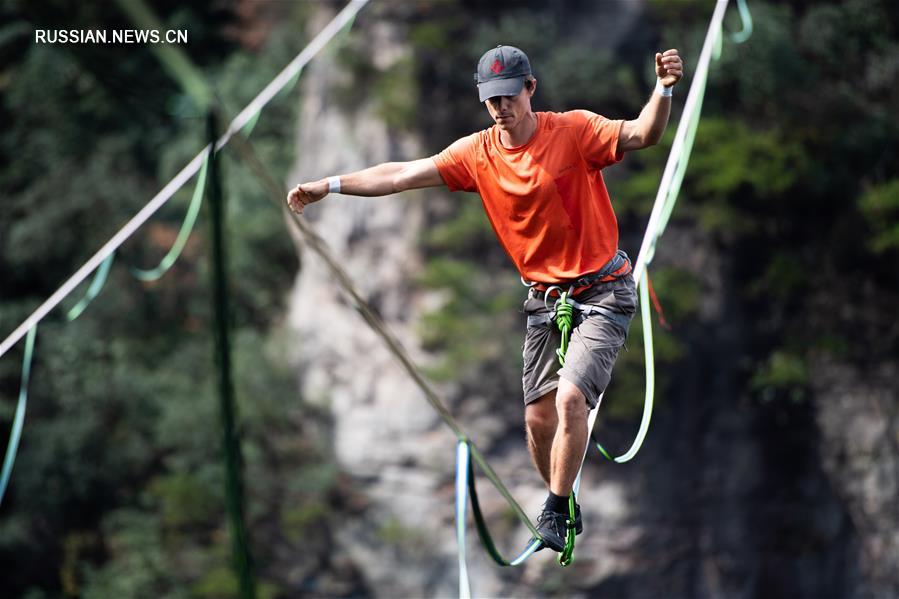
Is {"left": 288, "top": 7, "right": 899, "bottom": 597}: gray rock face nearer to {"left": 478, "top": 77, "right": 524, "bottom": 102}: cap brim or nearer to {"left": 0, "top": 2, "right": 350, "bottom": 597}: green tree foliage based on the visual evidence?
{"left": 0, "top": 2, "right": 350, "bottom": 597}: green tree foliage

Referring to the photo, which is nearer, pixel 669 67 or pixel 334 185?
pixel 669 67

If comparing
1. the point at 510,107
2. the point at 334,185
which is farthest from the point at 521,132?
the point at 334,185

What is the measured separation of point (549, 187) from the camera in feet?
12.9

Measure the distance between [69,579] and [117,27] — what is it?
717 centimetres

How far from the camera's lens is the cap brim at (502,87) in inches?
147

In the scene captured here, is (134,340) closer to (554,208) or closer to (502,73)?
(554,208)

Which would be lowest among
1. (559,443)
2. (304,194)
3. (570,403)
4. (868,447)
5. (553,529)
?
(868,447)

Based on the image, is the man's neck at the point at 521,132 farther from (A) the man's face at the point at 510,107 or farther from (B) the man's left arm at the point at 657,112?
(B) the man's left arm at the point at 657,112

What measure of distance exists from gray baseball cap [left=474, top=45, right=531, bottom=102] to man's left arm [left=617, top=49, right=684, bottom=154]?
38cm

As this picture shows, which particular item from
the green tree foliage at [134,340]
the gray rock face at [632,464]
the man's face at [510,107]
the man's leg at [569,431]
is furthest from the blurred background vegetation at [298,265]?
the man's face at [510,107]

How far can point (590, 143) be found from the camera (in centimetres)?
393

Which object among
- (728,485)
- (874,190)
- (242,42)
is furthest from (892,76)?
(242,42)

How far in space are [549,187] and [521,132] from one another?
196 millimetres

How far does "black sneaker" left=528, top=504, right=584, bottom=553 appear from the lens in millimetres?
4020
